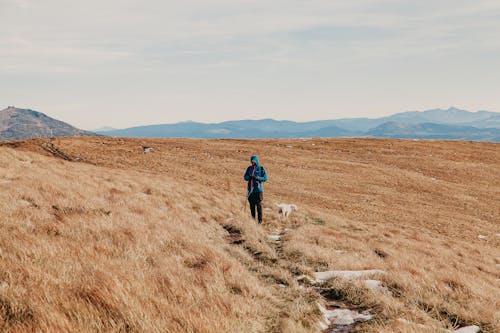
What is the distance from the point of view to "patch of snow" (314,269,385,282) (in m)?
8.73

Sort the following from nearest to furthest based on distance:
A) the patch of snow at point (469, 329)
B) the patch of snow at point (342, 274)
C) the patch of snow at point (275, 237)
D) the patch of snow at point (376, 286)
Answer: the patch of snow at point (469, 329) < the patch of snow at point (376, 286) < the patch of snow at point (342, 274) < the patch of snow at point (275, 237)

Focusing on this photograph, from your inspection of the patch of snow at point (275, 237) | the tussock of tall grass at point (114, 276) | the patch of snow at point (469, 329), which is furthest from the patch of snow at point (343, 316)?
the patch of snow at point (275, 237)

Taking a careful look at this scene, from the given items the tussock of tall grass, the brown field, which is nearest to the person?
the brown field

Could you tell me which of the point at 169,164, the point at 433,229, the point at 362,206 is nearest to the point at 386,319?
the point at 433,229

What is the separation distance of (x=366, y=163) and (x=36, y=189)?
1583 inches

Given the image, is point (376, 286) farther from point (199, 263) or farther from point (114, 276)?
point (114, 276)

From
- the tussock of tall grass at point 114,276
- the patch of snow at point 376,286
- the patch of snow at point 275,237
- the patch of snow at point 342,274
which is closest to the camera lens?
the tussock of tall grass at point 114,276

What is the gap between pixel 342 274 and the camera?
9000 millimetres

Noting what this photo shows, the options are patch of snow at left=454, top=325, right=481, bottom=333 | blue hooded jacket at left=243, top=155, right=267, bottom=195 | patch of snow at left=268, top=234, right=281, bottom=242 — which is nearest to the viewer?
patch of snow at left=454, top=325, right=481, bottom=333

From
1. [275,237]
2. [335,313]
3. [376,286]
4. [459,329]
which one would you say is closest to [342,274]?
[376,286]

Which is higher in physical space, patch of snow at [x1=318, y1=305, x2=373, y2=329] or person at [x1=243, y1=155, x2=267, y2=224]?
person at [x1=243, y1=155, x2=267, y2=224]

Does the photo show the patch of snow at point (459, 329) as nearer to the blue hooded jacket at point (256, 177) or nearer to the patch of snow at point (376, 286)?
the patch of snow at point (376, 286)

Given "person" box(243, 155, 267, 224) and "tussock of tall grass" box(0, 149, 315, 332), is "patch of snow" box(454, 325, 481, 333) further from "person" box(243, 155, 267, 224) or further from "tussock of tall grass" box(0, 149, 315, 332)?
"person" box(243, 155, 267, 224)

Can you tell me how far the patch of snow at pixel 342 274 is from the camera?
8.73 metres
